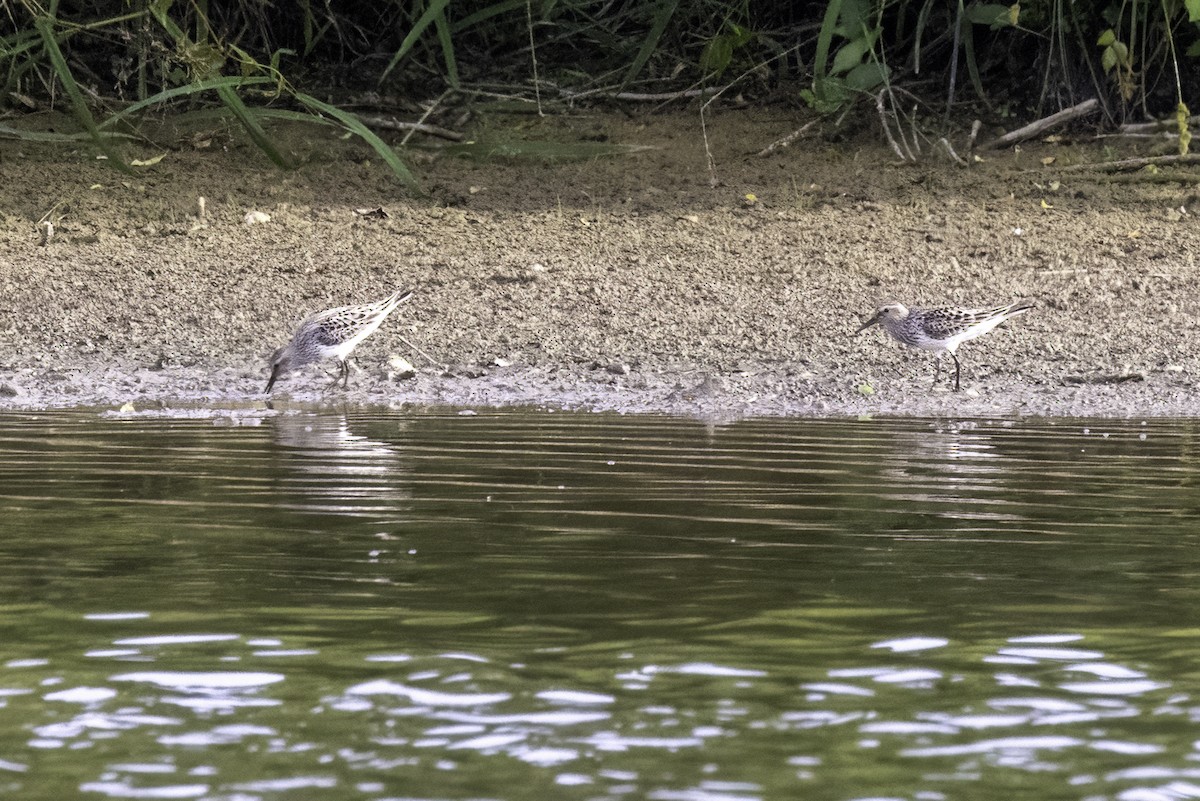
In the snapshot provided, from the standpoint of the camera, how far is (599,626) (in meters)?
4.42

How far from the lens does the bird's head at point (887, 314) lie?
10.2 meters

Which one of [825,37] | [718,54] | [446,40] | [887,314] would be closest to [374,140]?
[446,40]

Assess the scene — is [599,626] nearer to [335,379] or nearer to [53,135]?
[335,379]

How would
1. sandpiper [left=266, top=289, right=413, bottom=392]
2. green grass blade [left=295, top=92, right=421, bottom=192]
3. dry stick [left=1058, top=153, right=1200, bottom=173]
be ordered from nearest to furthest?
sandpiper [left=266, top=289, right=413, bottom=392] < green grass blade [left=295, top=92, right=421, bottom=192] < dry stick [left=1058, top=153, right=1200, bottom=173]

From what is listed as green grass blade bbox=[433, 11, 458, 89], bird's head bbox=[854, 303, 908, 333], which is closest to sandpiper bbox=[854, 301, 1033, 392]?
bird's head bbox=[854, 303, 908, 333]

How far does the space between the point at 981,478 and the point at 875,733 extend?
3.36m

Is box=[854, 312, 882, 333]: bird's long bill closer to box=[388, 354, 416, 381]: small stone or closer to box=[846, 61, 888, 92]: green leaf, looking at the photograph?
box=[388, 354, 416, 381]: small stone

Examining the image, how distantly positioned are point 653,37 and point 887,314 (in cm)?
406

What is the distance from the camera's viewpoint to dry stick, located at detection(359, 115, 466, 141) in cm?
1362

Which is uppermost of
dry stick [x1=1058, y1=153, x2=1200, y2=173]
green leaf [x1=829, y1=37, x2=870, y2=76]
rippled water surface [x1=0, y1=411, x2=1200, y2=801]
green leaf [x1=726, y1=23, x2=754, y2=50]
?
green leaf [x1=726, y1=23, x2=754, y2=50]

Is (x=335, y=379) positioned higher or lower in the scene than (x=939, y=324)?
lower

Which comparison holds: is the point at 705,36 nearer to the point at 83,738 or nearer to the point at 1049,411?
the point at 1049,411

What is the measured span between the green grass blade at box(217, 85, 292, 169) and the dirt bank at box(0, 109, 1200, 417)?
0.83 ft

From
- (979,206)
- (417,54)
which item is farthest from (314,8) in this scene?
(979,206)
